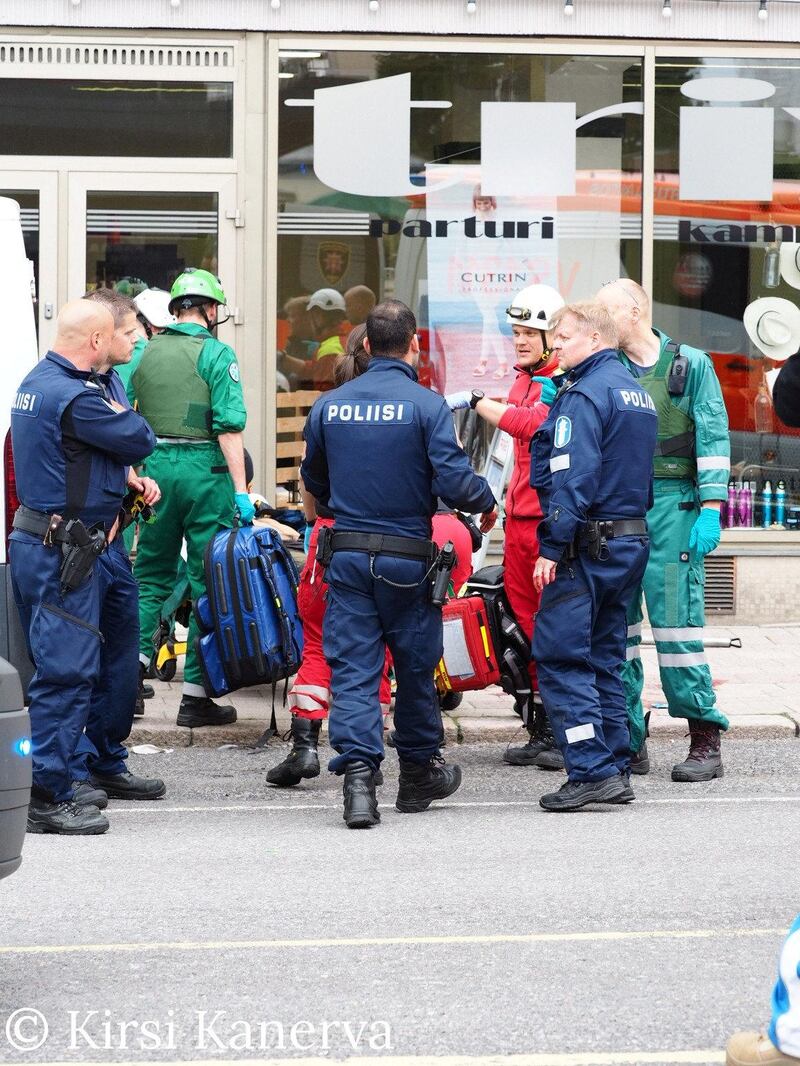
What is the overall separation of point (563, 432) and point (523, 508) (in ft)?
2.97

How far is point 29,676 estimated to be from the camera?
22.3 feet

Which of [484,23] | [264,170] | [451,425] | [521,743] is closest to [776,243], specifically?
[484,23]

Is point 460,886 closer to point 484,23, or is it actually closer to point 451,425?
point 451,425

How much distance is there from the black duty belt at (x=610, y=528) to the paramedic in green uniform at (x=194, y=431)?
2164 millimetres

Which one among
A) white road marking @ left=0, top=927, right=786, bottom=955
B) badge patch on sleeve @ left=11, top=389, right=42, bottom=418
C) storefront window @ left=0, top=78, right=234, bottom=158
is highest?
storefront window @ left=0, top=78, right=234, bottom=158

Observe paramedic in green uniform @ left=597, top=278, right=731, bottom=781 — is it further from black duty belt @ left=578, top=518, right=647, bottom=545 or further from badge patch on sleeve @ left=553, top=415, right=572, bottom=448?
badge patch on sleeve @ left=553, top=415, right=572, bottom=448

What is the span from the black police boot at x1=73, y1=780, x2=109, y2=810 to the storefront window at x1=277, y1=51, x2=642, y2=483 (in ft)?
16.5

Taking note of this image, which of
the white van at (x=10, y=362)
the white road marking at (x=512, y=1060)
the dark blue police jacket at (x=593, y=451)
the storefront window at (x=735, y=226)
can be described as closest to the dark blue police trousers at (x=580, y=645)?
the dark blue police jacket at (x=593, y=451)

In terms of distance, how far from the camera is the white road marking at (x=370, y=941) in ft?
16.1

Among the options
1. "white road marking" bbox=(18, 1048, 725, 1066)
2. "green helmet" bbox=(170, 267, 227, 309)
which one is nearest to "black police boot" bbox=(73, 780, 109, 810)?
"white road marking" bbox=(18, 1048, 725, 1066)

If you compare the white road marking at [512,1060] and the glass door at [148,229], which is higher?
the glass door at [148,229]

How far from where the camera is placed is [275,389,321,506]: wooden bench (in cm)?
1130

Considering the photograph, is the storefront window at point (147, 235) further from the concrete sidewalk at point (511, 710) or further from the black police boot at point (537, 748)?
the black police boot at point (537, 748)

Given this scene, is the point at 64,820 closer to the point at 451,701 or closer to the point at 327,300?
the point at 451,701
